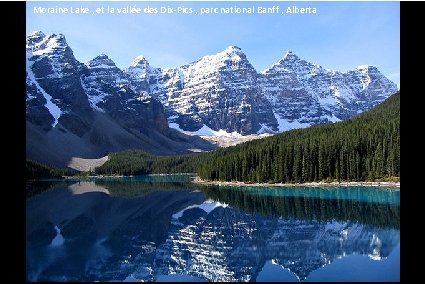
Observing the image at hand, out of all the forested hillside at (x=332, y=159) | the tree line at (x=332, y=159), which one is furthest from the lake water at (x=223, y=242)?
the forested hillside at (x=332, y=159)

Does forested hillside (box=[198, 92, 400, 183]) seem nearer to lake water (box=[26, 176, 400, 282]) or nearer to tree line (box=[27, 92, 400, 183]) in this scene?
tree line (box=[27, 92, 400, 183])

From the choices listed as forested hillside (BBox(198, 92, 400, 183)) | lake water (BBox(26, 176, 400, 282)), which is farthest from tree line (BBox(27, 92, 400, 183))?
lake water (BBox(26, 176, 400, 282))

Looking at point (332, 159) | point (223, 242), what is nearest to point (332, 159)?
point (332, 159)

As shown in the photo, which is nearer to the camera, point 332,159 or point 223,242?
point 223,242

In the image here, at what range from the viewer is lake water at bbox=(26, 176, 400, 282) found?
25.7 meters

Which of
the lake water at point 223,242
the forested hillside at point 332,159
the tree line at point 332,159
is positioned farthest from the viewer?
the forested hillside at point 332,159

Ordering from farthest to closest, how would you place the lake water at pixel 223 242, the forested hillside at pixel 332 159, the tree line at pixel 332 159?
the forested hillside at pixel 332 159 < the tree line at pixel 332 159 < the lake water at pixel 223 242

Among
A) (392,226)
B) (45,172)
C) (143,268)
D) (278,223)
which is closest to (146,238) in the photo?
(143,268)

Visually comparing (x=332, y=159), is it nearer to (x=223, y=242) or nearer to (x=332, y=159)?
(x=332, y=159)

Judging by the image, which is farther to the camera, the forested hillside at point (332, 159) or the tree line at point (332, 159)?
the forested hillside at point (332, 159)

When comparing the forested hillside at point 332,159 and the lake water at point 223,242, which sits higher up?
the forested hillside at point 332,159

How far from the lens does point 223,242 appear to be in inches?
1384

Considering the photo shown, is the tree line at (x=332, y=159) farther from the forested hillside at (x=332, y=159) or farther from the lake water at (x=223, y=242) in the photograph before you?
the lake water at (x=223, y=242)

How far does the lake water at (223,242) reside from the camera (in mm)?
25703
